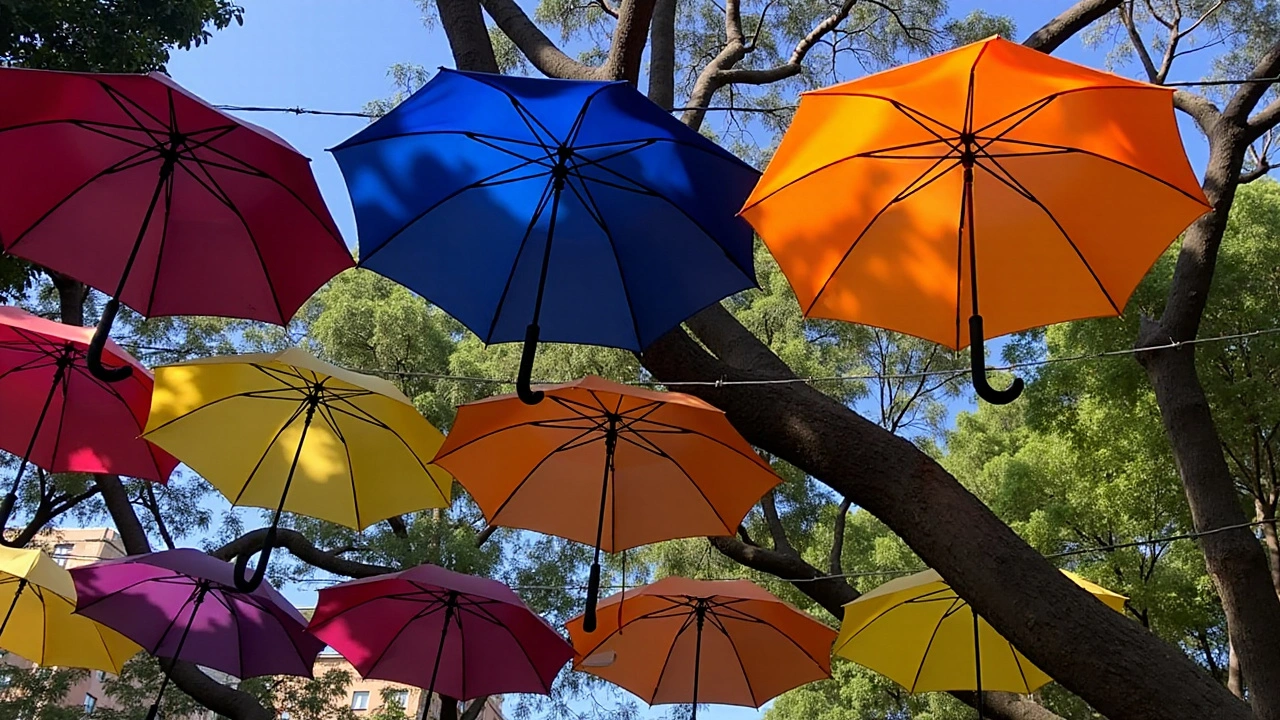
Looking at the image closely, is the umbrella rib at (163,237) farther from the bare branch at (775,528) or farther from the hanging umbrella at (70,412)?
the bare branch at (775,528)

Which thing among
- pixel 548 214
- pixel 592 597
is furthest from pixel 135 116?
pixel 592 597

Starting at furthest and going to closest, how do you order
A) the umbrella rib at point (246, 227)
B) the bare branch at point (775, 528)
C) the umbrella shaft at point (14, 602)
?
the bare branch at point (775, 528)
the umbrella shaft at point (14, 602)
the umbrella rib at point (246, 227)

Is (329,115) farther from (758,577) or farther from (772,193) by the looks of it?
(758,577)

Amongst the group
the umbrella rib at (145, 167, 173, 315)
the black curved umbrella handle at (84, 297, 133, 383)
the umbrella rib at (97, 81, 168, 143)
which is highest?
the umbrella rib at (97, 81, 168, 143)

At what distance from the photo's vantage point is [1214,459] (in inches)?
200

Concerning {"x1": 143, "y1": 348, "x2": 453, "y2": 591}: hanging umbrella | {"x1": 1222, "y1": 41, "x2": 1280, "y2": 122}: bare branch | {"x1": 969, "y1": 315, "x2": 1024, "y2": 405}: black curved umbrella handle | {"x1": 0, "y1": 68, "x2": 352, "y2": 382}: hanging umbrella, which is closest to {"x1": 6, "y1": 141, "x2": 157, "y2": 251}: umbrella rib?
{"x1": 0, "y1": 68, "x2": 352, "y2": 382}: hanging umbrella

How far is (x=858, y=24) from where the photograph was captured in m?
8.52

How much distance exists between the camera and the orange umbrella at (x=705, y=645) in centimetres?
530

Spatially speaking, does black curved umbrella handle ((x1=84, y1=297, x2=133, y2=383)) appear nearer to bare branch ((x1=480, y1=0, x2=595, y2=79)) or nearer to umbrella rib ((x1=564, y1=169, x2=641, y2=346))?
umbrella rib ((x1=564, y1=169, x2=641, y2=346))

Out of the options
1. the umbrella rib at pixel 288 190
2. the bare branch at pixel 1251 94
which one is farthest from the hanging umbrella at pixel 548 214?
the bare branch at pixel 1251 94

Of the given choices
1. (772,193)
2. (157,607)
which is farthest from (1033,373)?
(157,607)

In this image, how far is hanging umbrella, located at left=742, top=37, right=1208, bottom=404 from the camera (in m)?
3.01

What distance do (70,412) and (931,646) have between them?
4660mm

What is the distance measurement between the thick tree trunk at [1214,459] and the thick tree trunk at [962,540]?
981 millimetres
